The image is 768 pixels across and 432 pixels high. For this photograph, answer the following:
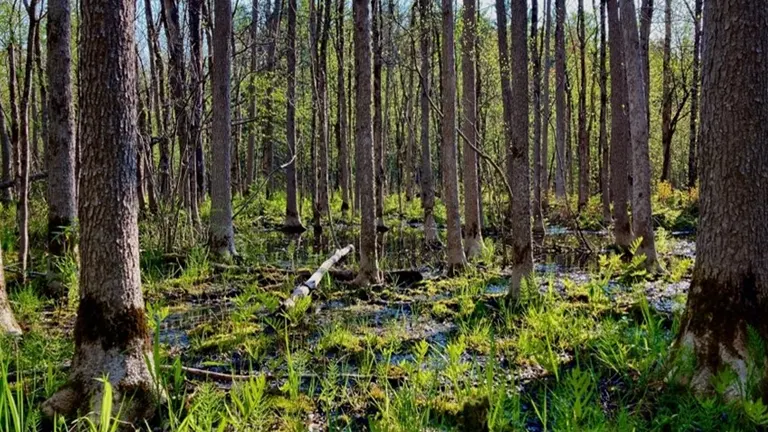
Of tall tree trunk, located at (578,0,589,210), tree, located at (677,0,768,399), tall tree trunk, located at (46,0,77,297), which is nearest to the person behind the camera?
tree, located at (677,0,768,399)

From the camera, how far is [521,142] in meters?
5.47

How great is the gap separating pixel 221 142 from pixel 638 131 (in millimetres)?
6342

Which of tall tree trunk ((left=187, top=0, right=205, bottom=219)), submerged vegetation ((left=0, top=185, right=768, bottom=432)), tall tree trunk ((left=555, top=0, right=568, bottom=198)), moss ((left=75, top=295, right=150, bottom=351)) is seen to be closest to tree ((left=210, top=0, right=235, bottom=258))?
tall tree trunk ((left=187, top=0, right=205, bottom=219))

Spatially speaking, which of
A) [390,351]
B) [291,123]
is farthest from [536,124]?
[390,351]

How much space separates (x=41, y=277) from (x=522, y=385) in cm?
586

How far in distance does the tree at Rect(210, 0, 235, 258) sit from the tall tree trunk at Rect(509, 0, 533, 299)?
4.97 metres

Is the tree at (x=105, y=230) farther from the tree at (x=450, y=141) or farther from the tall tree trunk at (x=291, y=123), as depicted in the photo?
the tall tree trunk at (x=291, y=123)

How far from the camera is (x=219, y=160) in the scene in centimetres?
871

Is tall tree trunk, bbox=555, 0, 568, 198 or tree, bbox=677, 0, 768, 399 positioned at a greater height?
tall tree trunk, bbox=555, 0, 568, 198

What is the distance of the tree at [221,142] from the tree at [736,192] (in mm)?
7126

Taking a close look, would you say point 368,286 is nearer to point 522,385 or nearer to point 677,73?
point 522,385

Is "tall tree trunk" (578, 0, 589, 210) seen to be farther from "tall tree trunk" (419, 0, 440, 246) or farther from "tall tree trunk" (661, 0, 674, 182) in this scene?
"tall tree trunk" (419, 0, 440, 246)

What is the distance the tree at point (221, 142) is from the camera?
8.56m

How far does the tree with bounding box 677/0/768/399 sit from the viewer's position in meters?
3.14
